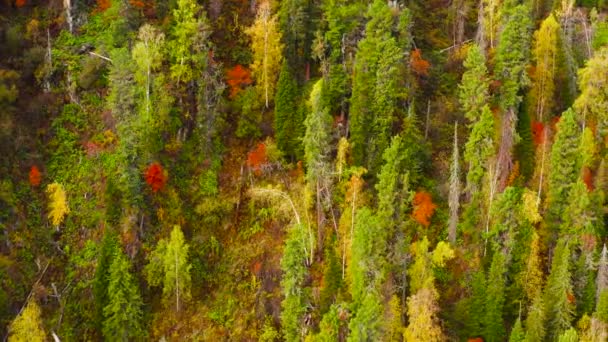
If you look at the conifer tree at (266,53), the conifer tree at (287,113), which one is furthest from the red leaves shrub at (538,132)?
the conifer tree at (266,53)

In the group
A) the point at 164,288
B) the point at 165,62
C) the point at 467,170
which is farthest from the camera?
the point at 165,62

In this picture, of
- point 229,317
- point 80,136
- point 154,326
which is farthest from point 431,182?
point 80,136

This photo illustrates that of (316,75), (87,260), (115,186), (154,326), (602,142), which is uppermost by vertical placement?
(316,75)

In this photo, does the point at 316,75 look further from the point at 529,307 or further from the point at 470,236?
the point at 529,307

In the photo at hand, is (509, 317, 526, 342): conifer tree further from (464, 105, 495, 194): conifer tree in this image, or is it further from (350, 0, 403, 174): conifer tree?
(350, 0, 403, 174): conifer tree

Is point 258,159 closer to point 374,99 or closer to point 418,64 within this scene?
Answer: point 374,99

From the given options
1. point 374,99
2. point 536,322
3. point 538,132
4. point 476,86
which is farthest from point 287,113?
point 536,322

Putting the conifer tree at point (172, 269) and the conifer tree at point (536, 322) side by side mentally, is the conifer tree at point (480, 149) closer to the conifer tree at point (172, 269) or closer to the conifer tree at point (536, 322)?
the conifer tree at point (536, 322)
